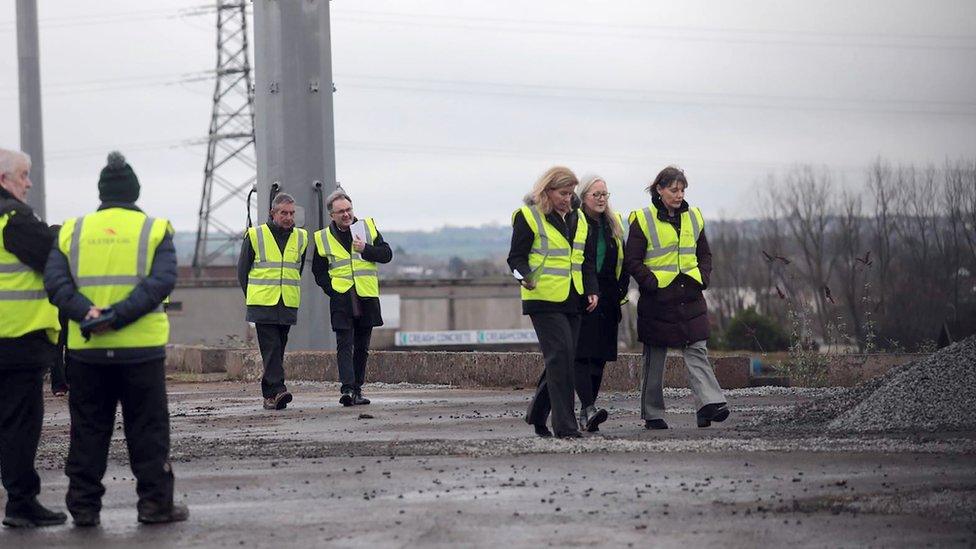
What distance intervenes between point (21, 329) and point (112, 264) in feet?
2.12

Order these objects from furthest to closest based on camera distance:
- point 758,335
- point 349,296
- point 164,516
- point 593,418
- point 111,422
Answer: point 758,335
point 349,296
point 593,418
point 111,422
point 164,516

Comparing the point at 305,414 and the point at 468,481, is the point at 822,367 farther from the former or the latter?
the point at 468,481

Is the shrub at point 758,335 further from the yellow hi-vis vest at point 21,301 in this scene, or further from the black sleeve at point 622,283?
the yellow hi-vis vest at point 21,301

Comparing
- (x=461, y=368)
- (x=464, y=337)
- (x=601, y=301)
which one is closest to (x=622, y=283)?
(x=601, y=301)

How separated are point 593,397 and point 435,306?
99.1 meters

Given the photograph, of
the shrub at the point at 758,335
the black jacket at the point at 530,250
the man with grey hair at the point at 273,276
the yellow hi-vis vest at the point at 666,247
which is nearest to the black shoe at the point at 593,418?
the black jacket at the point at 530,250

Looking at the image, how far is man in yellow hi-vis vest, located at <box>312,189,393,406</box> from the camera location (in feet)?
51.4

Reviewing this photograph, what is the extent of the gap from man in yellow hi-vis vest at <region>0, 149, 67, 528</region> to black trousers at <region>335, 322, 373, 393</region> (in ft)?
23.0

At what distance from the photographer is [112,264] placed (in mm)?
8258

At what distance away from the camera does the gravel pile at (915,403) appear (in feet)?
37.3

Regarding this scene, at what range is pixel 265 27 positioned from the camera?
20969 millimetres

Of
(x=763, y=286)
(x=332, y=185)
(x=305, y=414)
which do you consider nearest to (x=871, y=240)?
(x=763, y=286)

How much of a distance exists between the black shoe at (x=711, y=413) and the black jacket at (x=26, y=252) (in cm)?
520

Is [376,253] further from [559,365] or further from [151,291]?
[151,291]
